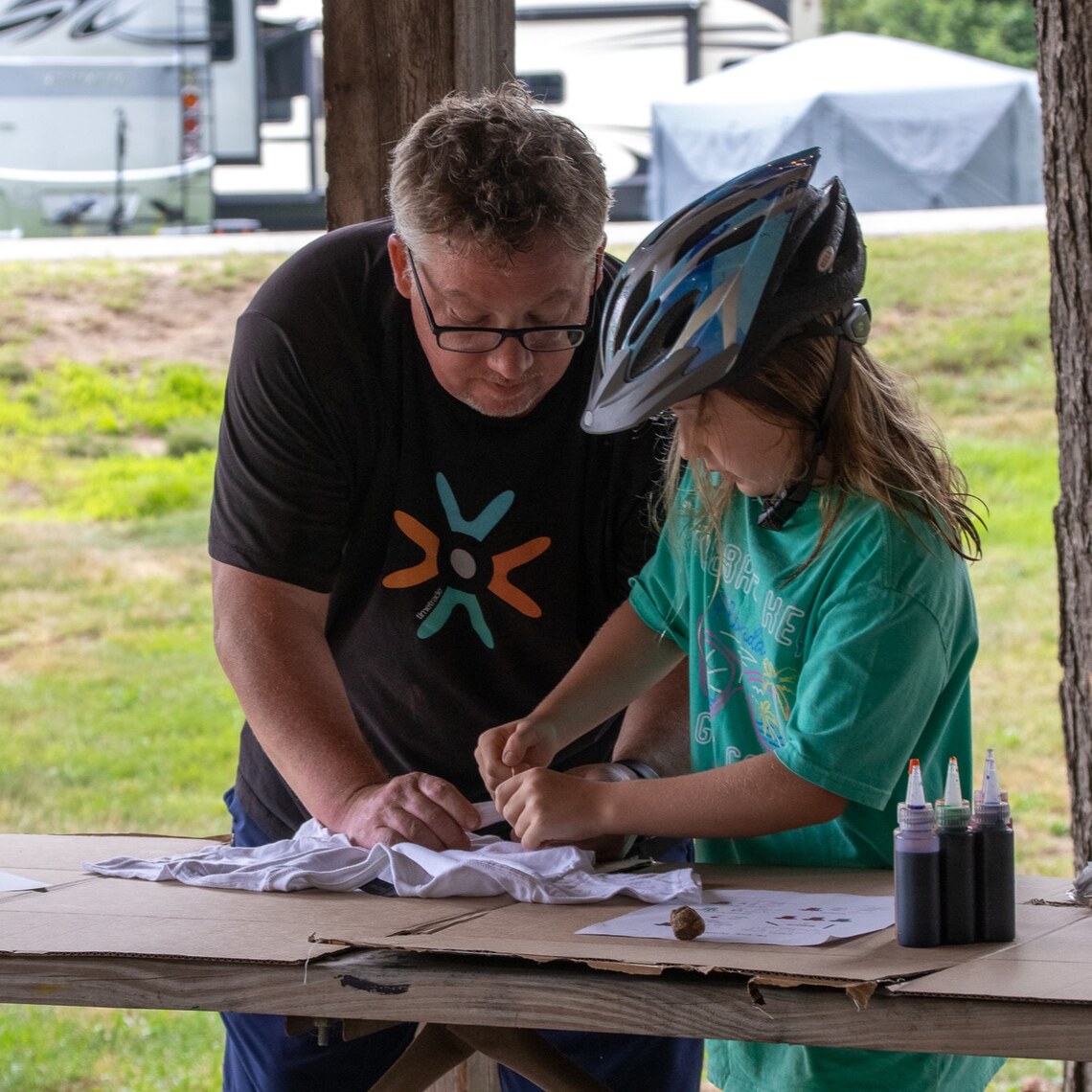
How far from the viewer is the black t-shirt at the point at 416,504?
2348 millimetres

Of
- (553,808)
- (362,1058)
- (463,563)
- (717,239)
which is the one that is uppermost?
(717,239)

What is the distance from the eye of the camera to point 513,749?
2.14 meters

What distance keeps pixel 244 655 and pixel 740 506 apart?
2.42 feet

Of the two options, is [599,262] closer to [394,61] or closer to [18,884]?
[394,61]

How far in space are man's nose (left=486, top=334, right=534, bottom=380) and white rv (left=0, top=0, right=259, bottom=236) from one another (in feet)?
24.2

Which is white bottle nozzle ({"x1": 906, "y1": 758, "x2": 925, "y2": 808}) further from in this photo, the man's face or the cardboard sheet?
the man's face

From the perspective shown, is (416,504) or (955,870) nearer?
(955,870)

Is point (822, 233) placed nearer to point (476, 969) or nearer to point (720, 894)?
point (720, 894)

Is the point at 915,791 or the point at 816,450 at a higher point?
the point at 816,450

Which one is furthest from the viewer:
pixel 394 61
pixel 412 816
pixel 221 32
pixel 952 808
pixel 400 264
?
pixel 221 32

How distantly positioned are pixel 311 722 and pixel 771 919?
77cm

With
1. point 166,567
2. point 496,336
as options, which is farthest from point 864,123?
point 496,336

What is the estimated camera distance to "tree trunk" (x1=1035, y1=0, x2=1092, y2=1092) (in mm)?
3080

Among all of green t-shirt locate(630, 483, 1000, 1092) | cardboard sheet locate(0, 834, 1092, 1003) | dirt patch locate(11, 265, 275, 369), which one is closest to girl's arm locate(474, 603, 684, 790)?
green t-shirt locate(630, 483, 1000, 1092)
